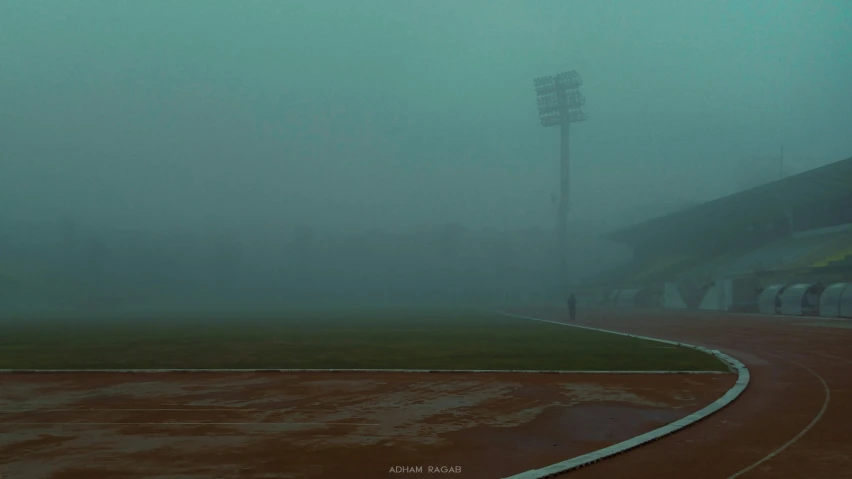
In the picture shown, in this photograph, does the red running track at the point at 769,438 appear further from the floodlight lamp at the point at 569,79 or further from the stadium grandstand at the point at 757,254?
the floodlight lamp at the point at 569,79

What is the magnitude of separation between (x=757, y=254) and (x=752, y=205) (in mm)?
7545

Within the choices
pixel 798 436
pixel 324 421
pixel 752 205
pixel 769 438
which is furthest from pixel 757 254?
pixel 324 421

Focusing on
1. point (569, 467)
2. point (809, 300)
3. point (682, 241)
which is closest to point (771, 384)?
point (569, 467)

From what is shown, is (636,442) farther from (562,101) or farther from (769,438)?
(562,101)

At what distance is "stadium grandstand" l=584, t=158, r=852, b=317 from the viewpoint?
47.7m

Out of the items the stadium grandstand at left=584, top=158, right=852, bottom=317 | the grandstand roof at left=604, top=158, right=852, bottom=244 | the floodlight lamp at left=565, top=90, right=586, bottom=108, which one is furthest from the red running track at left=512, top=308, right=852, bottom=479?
the floodlight lamp at left=565, top=90, right=586, bottom=108

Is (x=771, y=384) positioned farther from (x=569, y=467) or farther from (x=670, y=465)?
(x=569, y=467)

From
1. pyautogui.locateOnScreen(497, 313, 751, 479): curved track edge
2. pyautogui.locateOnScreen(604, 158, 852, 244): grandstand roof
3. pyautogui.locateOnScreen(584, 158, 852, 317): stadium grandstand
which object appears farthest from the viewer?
pyautogui.locateOnScreen(604, 158, 852, 244): grandstand roof

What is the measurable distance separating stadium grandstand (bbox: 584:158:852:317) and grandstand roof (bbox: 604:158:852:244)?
0.33 feet

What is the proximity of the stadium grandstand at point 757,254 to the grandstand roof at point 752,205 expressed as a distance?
0.10m

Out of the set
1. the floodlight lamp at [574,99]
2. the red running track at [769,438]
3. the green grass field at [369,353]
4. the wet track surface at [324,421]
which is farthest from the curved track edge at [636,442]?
the floodlight lamp at [574,99]

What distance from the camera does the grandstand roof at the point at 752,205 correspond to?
6147 cm

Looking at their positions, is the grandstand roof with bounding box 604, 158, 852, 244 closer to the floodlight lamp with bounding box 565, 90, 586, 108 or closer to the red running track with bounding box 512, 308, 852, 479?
the floodlight lamp with bounding box 565, 90, 586, 108

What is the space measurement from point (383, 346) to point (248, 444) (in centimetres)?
1672
